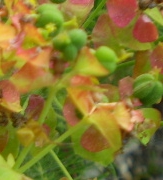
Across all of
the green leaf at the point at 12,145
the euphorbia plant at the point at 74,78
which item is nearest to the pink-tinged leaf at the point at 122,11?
the euphorbia plant at the point at 74,78

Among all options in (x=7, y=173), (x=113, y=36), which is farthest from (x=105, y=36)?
(x=7, y=173)

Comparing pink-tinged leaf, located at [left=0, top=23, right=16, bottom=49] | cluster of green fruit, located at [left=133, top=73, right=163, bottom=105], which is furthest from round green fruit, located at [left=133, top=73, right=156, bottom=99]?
pink-tinged leaf, located at [left=0, top=23, right=16, bottom=49]

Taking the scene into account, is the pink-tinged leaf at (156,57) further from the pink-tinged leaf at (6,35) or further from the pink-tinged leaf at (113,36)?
the pink-tinged leaf at (6,35)

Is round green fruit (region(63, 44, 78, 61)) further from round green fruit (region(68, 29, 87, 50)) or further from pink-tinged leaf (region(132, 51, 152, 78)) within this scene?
pink-tinged leaf (region(132, 51, 152, 78))

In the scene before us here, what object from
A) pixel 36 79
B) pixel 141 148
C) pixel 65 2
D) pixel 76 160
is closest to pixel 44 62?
pixel 36 79

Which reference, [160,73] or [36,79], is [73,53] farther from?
[160,73]
